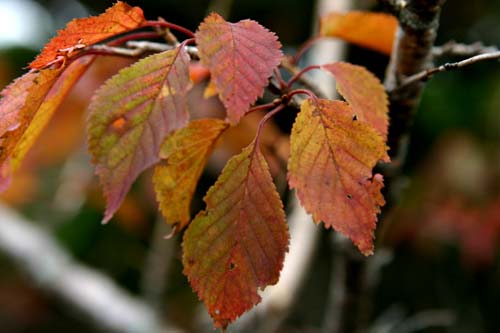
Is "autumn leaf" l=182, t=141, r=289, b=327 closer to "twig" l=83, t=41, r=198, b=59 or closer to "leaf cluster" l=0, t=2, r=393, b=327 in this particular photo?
"leaf cluster" l=0, t=2, r=393, b=327

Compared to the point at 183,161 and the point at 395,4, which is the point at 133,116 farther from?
the point at 395,4

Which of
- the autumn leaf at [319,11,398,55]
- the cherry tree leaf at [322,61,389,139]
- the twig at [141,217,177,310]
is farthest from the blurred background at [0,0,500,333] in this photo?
the cherry tree leaf at [322,61,389,139]


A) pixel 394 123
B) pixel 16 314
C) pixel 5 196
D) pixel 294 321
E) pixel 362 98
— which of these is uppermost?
pixel 362 98

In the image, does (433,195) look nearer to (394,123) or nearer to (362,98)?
(394,123)

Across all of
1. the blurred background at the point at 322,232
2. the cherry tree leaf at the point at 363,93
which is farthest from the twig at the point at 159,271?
the cherry tree leaf at the point at 363,93

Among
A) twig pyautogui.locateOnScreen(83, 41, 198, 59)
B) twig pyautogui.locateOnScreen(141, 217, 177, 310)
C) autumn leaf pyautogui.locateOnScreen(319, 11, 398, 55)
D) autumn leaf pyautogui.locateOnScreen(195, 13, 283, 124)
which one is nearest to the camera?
autumn leaf pyautogui.locateOnScreen(195, 13, 283, 124)

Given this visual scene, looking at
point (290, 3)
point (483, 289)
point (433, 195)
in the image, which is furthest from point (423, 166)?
point (290, 3)
